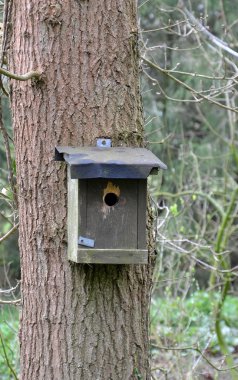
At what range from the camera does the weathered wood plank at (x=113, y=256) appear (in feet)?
10.2

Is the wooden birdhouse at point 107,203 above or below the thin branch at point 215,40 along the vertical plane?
below

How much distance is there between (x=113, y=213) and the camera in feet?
10.4

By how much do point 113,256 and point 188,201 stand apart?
4566 mm

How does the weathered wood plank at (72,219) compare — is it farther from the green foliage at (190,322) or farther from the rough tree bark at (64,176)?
the green foliage at (190,322)

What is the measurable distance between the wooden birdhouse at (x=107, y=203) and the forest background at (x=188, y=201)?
74cm

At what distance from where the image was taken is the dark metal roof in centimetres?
305

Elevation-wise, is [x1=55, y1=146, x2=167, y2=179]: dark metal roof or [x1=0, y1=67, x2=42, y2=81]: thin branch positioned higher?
[x1=0, y1=67, x2=42, y2=81]: thin branch

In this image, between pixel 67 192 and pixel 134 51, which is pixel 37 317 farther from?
pixel 134 51

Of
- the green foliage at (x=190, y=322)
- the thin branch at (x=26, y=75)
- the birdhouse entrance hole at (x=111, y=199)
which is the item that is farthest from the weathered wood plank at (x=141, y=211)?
the green foliage at (x=190, y=322)

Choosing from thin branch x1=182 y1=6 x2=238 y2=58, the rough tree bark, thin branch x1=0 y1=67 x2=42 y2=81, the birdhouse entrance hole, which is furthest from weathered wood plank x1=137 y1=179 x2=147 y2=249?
thin branch x1=182 y1=6 x2=238 y2=58

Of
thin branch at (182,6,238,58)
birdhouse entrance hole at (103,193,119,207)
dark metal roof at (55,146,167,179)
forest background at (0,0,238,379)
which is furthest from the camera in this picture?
forest background at (0,0,238,379)

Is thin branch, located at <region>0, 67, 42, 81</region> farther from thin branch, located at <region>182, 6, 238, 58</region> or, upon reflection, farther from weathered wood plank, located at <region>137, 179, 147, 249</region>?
thin branch, located at <region>182, 6, 238, 58</region>

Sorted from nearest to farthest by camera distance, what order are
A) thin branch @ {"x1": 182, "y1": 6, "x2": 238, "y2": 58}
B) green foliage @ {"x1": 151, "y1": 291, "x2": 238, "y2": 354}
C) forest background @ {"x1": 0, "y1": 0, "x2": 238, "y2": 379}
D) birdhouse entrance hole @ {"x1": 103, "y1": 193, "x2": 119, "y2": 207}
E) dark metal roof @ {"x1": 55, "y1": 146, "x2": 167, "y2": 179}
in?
dark metal roof @ {"x1": 55, "y1": 146, "x2": 167, "y2": 179} → birdhouse entrance hole @ {"x1": 103, "y1": 193, "x2": 119, "y2": 207} → thin branch @ {"x1": 182, "y1": 6, "x2": 238, "y2": 58} → forest background @ {"x1": 0, "y1": 0, "x2": 238, "y2": 379} → green foliage @ {"x1": 151, "y1": 291, "x2": 238, "y2": 354}

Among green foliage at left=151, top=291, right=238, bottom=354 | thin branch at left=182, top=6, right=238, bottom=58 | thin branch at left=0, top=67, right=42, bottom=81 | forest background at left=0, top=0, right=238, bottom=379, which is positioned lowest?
green foliage at left=151, top=291, right=238, bottom=354
